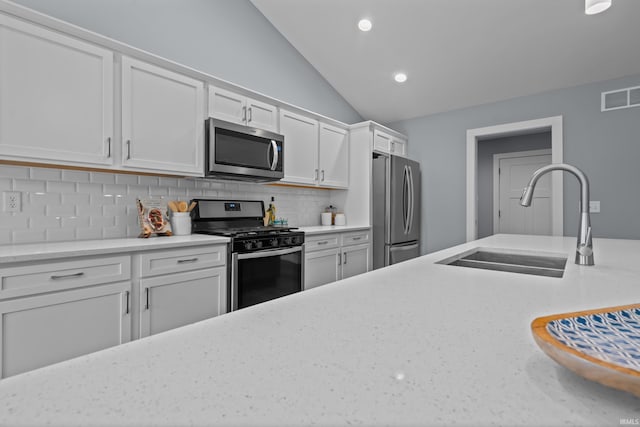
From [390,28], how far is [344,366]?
11.5 feet

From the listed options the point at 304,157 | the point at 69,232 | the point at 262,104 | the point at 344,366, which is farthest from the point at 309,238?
the point at 344,366

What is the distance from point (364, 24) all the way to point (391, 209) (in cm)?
201

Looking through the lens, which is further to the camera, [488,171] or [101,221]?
[488,171]

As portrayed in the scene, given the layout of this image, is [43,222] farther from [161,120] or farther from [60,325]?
[161,120]

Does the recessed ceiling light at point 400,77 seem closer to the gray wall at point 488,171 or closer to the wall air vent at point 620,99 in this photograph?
the wall air vent at point 620,99

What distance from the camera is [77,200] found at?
84.0 inches

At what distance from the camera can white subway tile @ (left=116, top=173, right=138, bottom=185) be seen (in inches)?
91.8

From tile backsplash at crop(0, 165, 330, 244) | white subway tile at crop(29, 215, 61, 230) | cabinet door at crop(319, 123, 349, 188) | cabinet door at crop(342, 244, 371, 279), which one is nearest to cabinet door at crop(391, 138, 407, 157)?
cabinet door at crop(319, 123, 349, 188)

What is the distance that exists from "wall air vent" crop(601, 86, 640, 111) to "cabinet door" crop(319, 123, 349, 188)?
8.95ft

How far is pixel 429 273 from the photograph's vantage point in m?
1.13

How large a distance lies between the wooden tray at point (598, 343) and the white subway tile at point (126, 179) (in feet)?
8.53

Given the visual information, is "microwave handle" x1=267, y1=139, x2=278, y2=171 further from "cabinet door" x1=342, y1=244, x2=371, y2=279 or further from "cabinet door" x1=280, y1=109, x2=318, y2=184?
"cabinet door" x1=342, y1=244, x2=371, y2=279

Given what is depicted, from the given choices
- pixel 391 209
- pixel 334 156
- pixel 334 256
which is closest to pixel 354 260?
pixel 334 256

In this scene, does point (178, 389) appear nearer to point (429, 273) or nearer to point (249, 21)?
point (429, 273)
